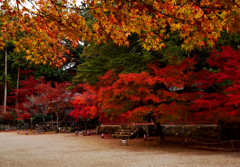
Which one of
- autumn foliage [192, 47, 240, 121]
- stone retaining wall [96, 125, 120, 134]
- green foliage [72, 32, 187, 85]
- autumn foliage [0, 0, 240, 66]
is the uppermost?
green foliage [72, 32, 187, 85]

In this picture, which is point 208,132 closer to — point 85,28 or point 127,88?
point 127,88

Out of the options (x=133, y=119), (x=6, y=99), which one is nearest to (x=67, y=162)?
(x=133, y=119)

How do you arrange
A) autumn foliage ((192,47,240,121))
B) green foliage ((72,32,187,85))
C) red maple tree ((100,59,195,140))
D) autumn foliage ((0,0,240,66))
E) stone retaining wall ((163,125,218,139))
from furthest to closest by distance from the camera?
stone retaining wall ((163,125,218,139)) → green foliage ((72,32,187,85)) → red maple tree ((100,59,195,140)) → autumn foliage ((192,47,240,121)) → autumn foliage ((0,0,240,66))

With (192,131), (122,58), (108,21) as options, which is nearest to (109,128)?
(192,131)

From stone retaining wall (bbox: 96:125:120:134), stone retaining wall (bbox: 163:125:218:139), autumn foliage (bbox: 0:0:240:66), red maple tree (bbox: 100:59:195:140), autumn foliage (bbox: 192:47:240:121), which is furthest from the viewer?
stone retaining wall (bbox: 96:125:120:134)

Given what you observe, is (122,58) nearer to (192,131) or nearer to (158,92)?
(158,92)

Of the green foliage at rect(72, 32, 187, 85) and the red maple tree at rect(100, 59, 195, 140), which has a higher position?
the green foliage at rect(72, 32, 187, 85)

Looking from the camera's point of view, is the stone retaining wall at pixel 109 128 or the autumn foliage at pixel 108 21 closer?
the autumn foliage at pixel 108 21

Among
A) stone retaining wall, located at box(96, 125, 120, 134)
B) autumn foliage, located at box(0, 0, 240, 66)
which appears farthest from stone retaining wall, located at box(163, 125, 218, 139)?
autumn foliage, located at box(0, 0, 240, 66)

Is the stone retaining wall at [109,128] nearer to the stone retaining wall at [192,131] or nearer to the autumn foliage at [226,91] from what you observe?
the stone retaining wall at [192,131]

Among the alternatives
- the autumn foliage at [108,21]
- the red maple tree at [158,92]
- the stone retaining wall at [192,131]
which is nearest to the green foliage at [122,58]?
the red maple tree at [158,92]

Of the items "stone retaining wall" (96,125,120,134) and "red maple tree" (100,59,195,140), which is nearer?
"red maple tree" (100,59,195,140)

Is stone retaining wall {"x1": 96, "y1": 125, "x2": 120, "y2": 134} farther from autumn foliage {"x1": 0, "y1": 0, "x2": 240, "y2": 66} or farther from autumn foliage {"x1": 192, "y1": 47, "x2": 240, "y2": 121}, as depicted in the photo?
autumn foliage {"x1": 0, "y1": 0, "x2": 240, "y2": 66}

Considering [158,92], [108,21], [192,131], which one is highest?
[108,21]
